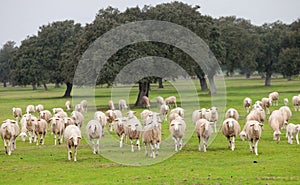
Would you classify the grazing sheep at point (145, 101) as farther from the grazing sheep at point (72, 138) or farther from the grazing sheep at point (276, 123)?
the grazing sheep at point (72, 138)

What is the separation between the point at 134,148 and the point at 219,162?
18.9 feet

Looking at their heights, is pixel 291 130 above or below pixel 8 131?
below

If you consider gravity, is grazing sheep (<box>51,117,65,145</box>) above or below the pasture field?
above

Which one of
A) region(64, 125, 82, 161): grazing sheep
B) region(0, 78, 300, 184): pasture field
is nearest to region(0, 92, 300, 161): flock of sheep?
region(64, 125, 82, 161): grazing sheep

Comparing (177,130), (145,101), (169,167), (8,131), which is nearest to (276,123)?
(177,130)

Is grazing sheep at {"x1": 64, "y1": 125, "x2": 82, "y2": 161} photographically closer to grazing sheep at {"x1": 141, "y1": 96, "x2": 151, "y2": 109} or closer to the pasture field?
the pasture field

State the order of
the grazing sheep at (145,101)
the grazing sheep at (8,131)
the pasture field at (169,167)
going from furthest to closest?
the grazing sheep at (145,101)
the grazing sheep at (8,131)
the pasture field at (169,167)

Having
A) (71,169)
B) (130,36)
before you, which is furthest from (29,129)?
(130,36)

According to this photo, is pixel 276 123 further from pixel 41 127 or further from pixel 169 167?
pixel 41 127

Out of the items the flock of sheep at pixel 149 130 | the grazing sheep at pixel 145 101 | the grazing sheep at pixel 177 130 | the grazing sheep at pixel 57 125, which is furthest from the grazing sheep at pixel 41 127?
the grazing sheep at pixel 145 101

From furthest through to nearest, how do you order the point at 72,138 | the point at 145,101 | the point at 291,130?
the point at 145,101 → the point at 291,130 → the point at 72,138

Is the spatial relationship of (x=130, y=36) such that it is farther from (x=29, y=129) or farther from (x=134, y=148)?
(x=134, y=148)

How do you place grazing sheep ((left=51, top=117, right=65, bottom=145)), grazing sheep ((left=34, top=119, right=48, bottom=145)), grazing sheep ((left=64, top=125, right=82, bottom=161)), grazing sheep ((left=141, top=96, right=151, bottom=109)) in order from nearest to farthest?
grazing sheep ((left=64, top=125, right=82, bottom=161))
grazing sheep ((left=51, top=117, right=65, bottom=145))
grazing sheep ((left=34, top=119, right=48, bottom=145))
grazing sheep ((left=141, top=96, right=151, bottom=109))

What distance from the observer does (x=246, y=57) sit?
289 feet
